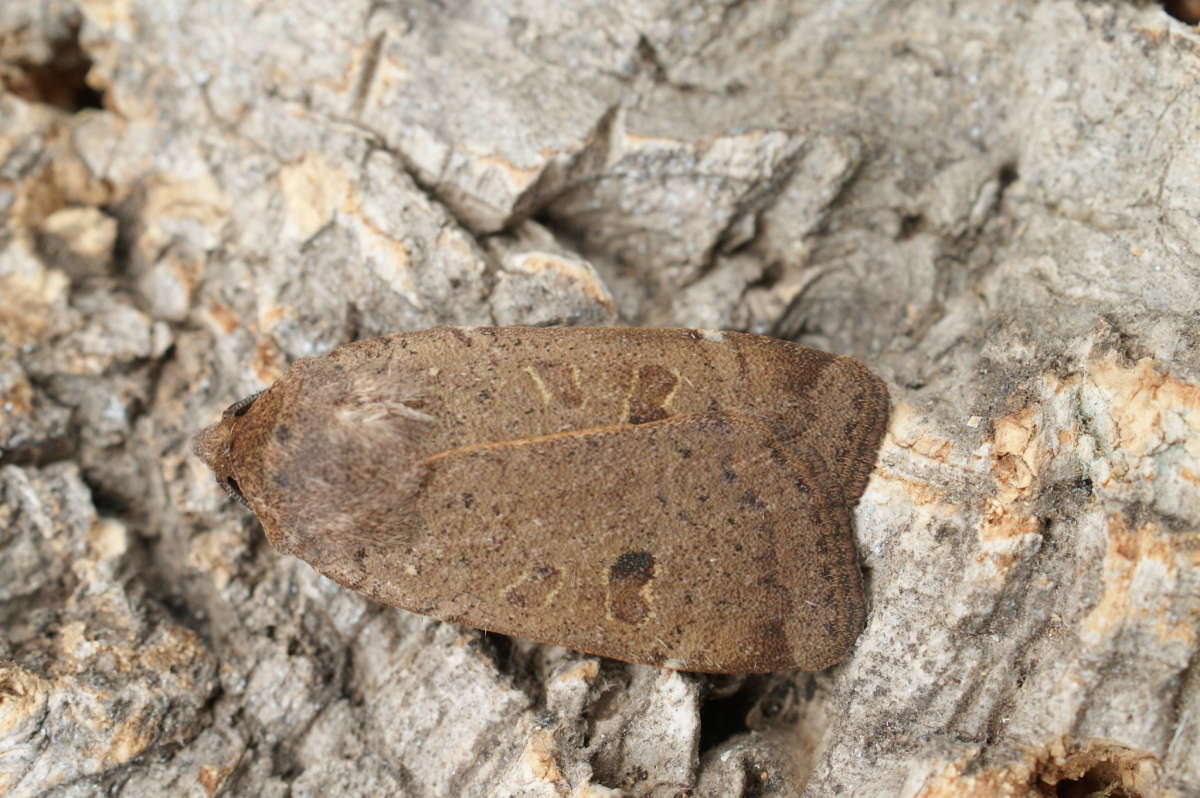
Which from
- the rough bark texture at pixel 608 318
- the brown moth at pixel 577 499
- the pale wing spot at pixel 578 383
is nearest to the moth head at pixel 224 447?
the brown moth at pixel 577 499

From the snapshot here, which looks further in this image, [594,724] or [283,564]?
[283,564]

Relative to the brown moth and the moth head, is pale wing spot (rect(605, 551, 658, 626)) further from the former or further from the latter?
the moth head

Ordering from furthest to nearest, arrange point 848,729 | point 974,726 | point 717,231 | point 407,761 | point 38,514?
point 717,231
point 38,514
point 407,761
point 848,729
point 974,726

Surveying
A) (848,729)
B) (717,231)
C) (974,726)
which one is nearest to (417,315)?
(717,231)

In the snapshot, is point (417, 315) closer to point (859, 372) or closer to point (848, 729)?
point (859, 372)

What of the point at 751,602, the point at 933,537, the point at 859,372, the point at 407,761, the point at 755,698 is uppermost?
the point at 859,372

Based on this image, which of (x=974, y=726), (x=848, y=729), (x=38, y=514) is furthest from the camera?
(x=38, y=514)

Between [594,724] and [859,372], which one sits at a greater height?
[859,372]

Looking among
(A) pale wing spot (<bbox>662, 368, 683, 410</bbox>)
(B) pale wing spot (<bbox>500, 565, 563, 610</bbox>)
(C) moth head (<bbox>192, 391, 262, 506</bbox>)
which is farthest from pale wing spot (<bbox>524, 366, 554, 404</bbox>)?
(C) moth head (<bbox>192, 391, 262, 506</bbox>)
